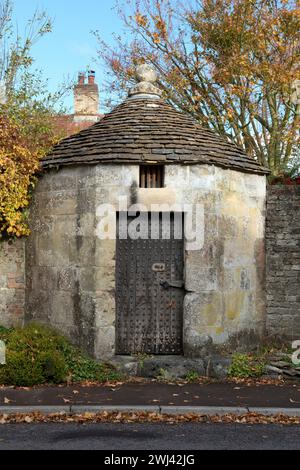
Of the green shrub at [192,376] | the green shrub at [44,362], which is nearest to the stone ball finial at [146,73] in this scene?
the green shrub at [44,362]

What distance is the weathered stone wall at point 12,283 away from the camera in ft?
35.1

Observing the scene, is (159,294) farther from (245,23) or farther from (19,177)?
(245,23)

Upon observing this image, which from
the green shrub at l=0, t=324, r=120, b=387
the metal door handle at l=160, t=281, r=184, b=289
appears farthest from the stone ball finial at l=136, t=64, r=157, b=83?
the green shrub at l=0, t=324, r=120, b=387

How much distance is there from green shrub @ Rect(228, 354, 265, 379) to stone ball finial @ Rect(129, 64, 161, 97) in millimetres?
5495

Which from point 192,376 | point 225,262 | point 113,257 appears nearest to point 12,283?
point 113,257

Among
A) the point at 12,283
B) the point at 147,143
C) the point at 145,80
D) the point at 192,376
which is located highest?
the point at 145,80

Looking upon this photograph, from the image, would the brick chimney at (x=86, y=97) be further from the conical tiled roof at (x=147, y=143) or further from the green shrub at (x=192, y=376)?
the green shrub at (x=192, y=376)

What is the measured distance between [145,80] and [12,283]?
189 inches

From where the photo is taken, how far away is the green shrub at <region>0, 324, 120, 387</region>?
866 centimetres

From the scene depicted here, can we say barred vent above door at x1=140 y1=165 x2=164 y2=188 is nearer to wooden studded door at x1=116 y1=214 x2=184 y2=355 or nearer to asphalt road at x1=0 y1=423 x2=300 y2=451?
wooden studded door at x1=116 y1=214 x2=184 y2=355

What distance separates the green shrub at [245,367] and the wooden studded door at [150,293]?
3.13 ft

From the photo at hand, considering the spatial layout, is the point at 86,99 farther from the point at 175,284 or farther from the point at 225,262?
the point at 175,284

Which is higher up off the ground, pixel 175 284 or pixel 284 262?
pixel 284 262

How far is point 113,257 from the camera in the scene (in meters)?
9.72
